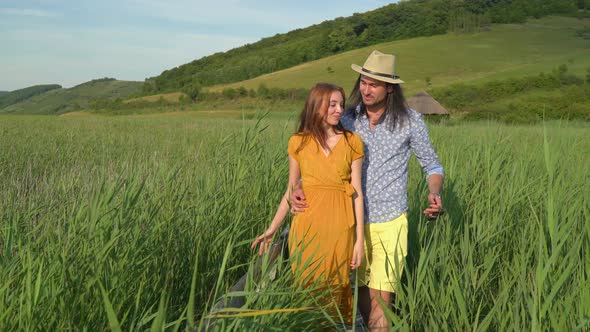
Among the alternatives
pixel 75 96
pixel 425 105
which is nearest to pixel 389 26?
pixel 425 105

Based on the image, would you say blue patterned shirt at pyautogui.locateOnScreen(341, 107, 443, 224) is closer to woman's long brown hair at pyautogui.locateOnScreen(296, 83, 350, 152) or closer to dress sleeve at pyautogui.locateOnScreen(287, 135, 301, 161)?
woman's long brown hair at pyautogui.locateOnScreen(296, 83, 350, 152)

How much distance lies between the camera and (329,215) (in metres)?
2.23

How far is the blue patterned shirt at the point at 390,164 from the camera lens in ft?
8.17

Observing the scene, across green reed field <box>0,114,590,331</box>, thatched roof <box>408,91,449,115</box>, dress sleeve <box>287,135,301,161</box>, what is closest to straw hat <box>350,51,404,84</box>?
dress sleeve <box>287,135,301,161</box>

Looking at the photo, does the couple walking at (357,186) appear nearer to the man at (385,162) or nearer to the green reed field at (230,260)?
the man at (385,162)

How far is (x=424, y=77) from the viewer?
201 ft

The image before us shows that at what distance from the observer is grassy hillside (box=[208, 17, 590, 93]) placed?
188 ft

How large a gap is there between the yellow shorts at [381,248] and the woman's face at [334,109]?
2.03 feet

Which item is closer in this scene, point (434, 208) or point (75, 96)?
point (434, 208)

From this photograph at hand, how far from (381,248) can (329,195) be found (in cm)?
45

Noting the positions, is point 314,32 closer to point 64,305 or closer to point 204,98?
point 204,98

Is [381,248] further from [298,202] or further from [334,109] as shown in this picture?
[334,109]

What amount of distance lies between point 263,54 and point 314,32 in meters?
16.3

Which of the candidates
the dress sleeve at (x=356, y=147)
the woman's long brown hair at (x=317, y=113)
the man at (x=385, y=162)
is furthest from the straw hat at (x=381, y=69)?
the dress sleeve at (x=356, y=147)
